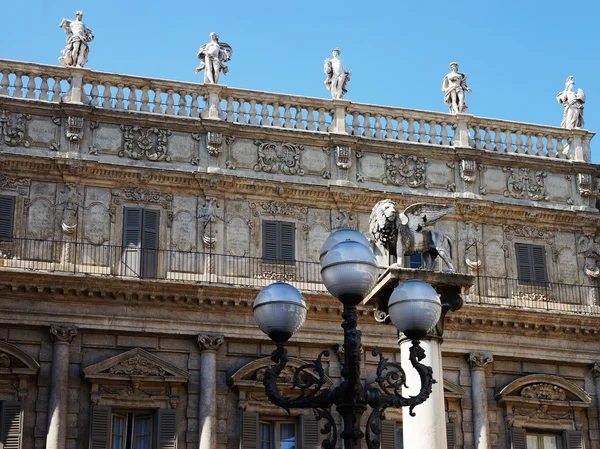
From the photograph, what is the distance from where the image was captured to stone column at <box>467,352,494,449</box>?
29281 mm

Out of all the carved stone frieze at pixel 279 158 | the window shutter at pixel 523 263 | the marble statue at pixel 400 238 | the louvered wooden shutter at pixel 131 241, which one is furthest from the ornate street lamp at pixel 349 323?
the window shutter at pixel 523 263

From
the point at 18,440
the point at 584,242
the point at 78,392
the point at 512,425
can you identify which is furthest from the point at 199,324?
the point at 584,242

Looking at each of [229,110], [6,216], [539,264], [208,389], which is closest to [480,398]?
[539,264]

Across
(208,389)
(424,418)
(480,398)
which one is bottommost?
(424,418)

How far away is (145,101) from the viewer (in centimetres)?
3012

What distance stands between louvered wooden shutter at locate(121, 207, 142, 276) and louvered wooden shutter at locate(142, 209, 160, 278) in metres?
0.13

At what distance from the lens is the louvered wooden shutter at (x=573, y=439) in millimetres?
30109

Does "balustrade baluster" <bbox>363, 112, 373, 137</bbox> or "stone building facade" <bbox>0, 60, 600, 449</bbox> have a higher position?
"balustrade baluster" <bbox>363, 112, 373, 137</bbox>

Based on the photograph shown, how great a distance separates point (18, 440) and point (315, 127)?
11.4m

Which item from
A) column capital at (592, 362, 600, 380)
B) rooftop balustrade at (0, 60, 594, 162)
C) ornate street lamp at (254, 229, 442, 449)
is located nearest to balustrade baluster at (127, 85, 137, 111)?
rooftop balustrade at (0, 60, 594, 162)

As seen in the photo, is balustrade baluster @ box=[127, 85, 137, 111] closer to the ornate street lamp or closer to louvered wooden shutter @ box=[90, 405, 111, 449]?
louvered wooden shutter @ box=[90, 405, 111, 449]

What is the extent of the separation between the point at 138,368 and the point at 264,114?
25.6 feet

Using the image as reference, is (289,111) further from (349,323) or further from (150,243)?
(349,323)

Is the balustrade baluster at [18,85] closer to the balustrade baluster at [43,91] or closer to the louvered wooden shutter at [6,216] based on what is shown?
the balustrade baluster at [43,91]
